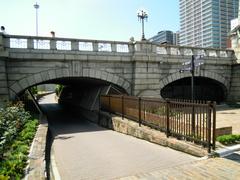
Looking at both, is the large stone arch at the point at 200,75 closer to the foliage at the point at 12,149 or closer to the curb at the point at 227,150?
the foliage at the point at 12,149

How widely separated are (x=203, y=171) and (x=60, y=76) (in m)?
12.6

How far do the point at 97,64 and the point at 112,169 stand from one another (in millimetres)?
11580

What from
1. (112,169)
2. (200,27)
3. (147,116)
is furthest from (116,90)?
(200,27)

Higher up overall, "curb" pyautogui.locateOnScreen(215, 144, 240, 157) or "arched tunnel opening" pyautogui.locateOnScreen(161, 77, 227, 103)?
"arched tunnel opening" pyautogui.locateOnScreen(161, 77, 227, 103)

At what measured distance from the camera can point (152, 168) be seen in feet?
22.0

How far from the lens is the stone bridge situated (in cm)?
1567

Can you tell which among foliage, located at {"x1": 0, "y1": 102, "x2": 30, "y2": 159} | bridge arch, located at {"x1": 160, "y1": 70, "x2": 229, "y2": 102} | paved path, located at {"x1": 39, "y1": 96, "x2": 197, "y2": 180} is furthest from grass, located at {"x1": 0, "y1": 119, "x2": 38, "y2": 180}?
bridge arch, located at {"x1": 160, "y1": 70, "x2": 229, "y2": 102}

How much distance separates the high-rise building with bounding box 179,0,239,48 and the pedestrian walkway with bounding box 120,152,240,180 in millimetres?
61156

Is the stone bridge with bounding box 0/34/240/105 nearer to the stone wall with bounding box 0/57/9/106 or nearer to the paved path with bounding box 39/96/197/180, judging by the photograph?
the stone wall with bounding box 0/57/9/106

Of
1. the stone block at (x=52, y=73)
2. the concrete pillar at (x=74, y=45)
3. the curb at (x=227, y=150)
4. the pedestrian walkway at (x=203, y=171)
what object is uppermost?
the concrete pillar at (x=74, y=45)

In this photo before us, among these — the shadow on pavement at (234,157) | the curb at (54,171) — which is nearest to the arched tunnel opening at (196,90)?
the shadow on pavement at (234,157)

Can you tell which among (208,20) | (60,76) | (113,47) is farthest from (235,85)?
(208,20)

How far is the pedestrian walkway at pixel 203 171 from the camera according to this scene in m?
5.68

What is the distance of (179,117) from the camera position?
8539mm
